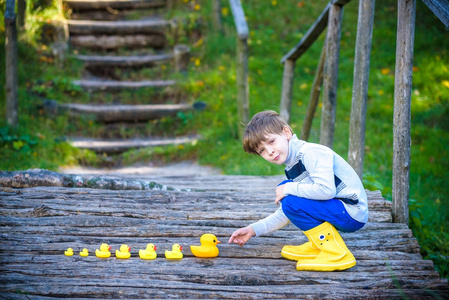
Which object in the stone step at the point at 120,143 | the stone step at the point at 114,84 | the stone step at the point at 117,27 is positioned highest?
the stone step at the point at 117,27

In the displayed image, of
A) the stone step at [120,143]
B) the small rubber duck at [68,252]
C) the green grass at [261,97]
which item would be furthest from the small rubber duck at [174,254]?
the stone step at [120,143]

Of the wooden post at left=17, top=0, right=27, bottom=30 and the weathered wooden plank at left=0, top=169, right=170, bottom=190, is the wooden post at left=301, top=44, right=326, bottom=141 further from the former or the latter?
the wooden post at left=17, top=0, right=27, bottom=30

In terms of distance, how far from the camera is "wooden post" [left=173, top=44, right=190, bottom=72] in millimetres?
7160

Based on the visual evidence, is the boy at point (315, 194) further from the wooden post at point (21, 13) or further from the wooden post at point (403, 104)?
the wooden post at point (21, 13)

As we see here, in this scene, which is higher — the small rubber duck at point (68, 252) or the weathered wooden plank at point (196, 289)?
the weathered wooden plank at point (196, 289)

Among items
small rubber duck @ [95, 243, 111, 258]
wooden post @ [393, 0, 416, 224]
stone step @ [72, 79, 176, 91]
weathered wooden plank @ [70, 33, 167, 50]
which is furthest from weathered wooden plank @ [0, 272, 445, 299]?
weathered wooden plank @ [70, 33, 167, 50]

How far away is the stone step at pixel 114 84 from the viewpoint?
6566 millimetres

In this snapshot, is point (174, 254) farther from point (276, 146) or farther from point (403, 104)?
point (403, 104)

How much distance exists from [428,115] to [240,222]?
436cm

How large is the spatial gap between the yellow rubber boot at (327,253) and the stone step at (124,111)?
4343mm

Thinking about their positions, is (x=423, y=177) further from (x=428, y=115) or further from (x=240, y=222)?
(x=240, y=222)

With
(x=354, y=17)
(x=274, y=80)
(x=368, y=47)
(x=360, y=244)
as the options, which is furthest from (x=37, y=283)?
(x=354, y=17)

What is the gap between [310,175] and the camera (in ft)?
7.70

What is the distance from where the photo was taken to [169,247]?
2.57m
